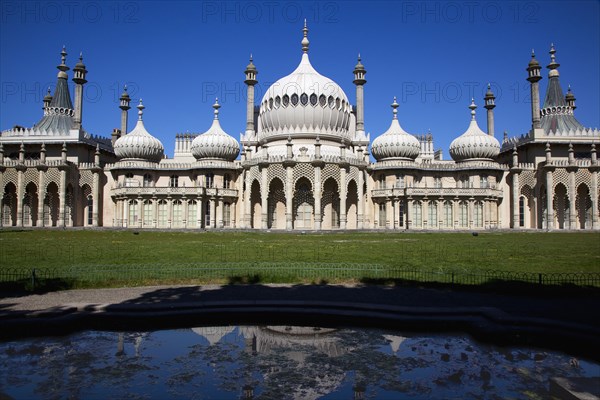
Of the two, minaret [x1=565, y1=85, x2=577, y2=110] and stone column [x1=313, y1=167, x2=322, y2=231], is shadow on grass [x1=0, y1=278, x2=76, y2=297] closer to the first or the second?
stone column [x1=313, y1=167, x2=322, y2=231]

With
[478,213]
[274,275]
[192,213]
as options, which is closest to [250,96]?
[192,213]

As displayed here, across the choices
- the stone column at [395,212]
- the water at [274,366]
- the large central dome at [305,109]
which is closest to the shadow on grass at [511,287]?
the water at [274,366]

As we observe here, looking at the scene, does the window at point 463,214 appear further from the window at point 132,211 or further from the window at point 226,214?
the window at point 132,211

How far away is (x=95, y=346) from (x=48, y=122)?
5093cm

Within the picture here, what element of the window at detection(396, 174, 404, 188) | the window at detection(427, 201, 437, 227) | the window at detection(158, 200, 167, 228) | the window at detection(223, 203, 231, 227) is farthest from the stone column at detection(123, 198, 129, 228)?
the window at detection(427, 201, 437, 227)

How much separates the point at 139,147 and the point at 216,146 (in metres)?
7.68

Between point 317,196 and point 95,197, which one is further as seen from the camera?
point 95,197

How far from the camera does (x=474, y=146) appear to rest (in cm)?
4616

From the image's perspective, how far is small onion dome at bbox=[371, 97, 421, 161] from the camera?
150 ft

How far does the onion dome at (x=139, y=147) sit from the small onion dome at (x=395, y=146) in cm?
2154

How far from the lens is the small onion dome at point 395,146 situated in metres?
45.7

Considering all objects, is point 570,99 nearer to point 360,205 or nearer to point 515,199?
point 515,199

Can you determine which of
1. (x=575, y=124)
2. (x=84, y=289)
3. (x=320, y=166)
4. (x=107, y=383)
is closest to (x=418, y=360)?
(x=107, y=383)

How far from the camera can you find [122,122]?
185 feet
